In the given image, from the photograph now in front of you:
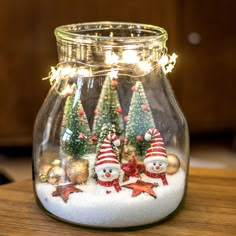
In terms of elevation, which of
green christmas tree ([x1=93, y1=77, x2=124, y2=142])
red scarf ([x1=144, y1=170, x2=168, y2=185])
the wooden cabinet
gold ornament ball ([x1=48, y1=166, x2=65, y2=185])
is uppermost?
green christmas tree ([x1=93, y1=77, x2=124, y2=142])

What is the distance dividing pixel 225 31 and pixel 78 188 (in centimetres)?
132

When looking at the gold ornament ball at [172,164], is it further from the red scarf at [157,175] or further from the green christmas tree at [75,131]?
the green christmas tree at [75,131]

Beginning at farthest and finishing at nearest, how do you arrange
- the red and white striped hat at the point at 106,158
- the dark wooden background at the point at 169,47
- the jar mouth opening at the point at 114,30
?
the dark wooden background at the point at 169,47 < the jar mouth opening at the point at 114,30 < the red and white striped hat at the point at 106,158

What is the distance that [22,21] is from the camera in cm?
185

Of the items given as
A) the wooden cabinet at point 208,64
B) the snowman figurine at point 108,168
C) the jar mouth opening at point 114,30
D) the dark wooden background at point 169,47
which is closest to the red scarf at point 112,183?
the snowman figurine at point 108,168

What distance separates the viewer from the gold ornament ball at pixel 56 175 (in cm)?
90

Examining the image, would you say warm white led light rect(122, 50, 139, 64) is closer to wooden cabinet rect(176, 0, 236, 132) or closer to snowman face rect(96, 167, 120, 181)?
snowman face rect(96, 167, 120, 181)

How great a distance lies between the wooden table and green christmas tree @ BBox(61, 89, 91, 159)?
0.11 m

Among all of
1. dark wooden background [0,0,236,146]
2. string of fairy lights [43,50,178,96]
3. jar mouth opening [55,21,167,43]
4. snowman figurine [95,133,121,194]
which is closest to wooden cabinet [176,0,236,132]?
dark wooden background [0,0,236,146]

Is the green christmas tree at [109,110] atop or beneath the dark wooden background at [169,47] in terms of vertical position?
atop

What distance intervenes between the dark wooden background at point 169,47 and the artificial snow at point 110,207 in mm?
1072

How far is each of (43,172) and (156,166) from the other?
185 mm

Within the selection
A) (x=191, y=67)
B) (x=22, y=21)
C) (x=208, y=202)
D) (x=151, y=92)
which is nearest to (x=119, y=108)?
(x=151, y=92)

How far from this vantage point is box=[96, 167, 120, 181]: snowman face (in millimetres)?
839
